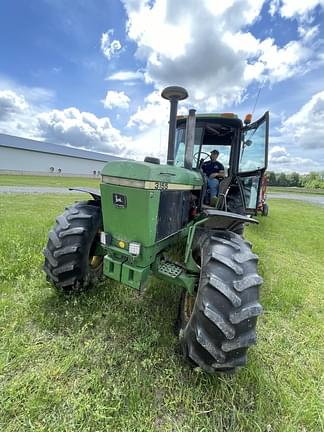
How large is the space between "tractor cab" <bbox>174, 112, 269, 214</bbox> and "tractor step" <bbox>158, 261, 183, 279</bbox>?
145 centimetres

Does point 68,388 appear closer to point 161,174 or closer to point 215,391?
point 215,391

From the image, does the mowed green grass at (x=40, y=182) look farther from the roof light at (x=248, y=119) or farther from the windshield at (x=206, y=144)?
the roof light at (x=248, y=119)

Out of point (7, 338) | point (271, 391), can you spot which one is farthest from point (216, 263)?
point (7, 338)

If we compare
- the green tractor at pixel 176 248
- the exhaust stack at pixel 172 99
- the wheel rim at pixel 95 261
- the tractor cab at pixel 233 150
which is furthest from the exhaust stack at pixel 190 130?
the wheel rim at pixel 95 261

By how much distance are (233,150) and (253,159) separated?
36cm

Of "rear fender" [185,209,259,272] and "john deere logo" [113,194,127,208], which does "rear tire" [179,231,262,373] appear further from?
"john deere logo" [113,194,127,208]

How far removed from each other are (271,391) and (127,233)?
1.64 metres

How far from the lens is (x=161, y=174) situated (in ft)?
7.14

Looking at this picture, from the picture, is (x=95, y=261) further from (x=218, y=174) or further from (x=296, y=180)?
(x=296, y=180)

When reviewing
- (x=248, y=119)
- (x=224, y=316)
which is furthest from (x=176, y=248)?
(x=248, y=119)

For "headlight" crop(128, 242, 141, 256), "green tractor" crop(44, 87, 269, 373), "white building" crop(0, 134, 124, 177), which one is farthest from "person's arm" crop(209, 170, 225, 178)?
"white building" crop(0, 134, 124, 177)

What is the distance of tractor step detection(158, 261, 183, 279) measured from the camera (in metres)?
2.33

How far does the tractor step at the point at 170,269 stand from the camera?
2332mm

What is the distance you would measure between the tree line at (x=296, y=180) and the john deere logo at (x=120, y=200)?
188 ft
